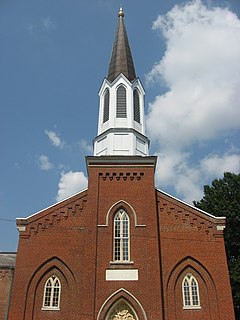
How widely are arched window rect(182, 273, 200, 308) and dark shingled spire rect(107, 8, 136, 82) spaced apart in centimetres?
1303

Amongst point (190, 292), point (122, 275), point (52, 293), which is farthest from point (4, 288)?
point (190, 292)

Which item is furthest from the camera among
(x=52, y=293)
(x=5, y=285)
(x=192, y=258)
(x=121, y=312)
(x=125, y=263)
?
(x=5, y=285)

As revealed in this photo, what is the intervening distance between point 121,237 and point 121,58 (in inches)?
511

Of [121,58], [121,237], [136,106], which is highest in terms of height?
[121,58]

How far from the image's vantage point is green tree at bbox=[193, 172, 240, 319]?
28.0m

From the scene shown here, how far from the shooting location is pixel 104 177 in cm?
2077

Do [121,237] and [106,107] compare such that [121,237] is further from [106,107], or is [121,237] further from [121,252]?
[106,107]

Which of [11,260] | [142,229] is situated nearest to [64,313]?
[142,229]

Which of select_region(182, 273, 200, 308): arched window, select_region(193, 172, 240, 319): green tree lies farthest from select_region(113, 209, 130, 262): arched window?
select_region(193, 172, 240, 319): green tree

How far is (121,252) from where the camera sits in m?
18.9

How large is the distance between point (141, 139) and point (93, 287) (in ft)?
30.2

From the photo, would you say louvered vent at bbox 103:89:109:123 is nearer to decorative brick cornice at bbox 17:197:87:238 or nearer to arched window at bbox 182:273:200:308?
decorative brick cornice at bbox 17:197:87:238

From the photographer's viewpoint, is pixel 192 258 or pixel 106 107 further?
pixel 106 107

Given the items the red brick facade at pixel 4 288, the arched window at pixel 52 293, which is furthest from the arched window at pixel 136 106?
the red brick facade at pixel 4 288
